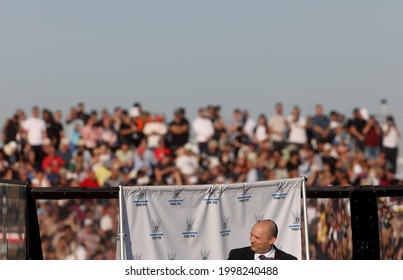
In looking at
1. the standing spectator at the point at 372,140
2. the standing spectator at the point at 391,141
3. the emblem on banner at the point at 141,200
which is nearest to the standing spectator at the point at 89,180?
the standing spectator at the point at 372,140

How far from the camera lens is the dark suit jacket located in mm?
11594

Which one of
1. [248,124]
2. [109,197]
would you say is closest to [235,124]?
[248,124]

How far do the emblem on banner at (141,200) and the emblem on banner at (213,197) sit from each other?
73 centimetres

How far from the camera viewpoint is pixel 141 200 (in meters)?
12.6

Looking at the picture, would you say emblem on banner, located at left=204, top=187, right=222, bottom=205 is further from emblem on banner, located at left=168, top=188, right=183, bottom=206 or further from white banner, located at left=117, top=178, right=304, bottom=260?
emblem on banner, located at left=168, top=188, right=183, bottom=206

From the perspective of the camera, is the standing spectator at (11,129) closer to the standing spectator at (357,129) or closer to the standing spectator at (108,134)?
the standing spectator at (108,134)

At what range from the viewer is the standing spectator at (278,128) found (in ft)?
91.4

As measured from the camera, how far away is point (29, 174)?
2659cm

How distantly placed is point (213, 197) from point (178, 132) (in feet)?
51.0

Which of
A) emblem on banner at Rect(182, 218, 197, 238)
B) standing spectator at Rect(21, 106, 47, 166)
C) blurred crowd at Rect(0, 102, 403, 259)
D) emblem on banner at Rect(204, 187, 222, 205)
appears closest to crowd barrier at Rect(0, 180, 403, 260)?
emblem on banner at Rect(182, 218, 197, 238)

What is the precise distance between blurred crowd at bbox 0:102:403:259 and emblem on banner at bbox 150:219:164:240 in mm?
12569

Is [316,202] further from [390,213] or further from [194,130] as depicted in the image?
[194,130]
